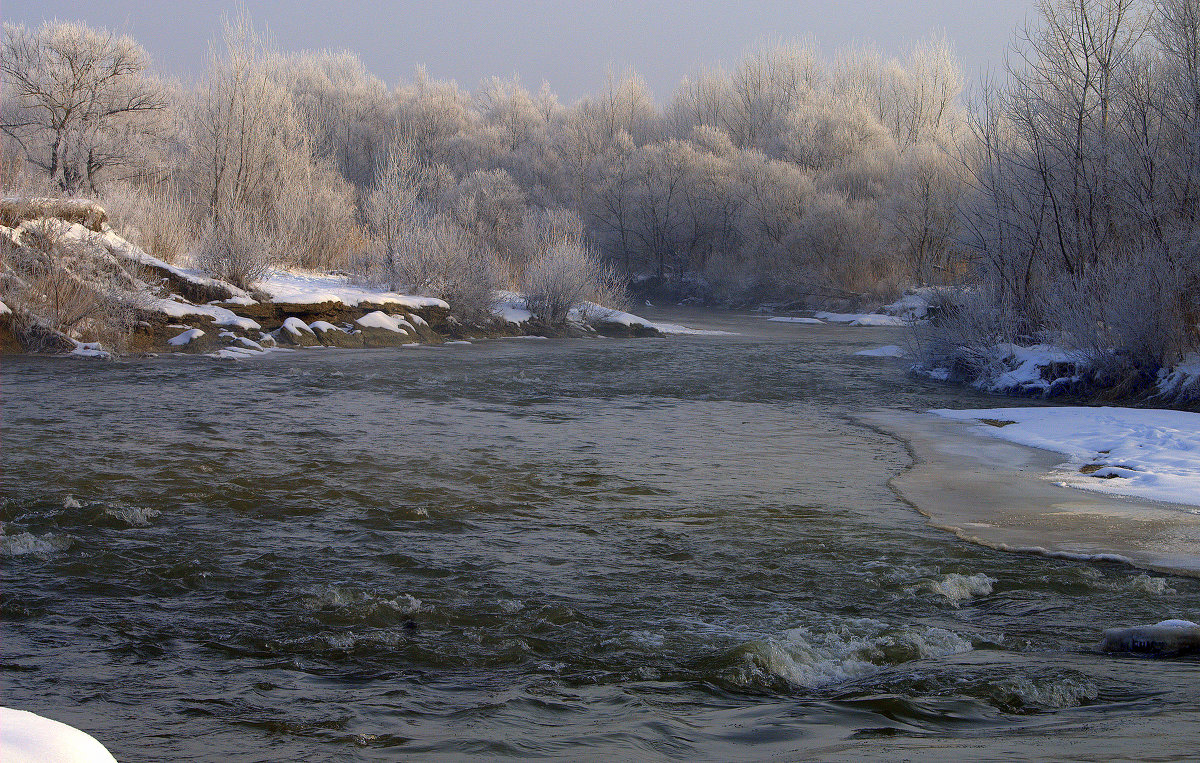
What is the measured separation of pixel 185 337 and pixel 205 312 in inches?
46.6

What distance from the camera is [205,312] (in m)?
18.8

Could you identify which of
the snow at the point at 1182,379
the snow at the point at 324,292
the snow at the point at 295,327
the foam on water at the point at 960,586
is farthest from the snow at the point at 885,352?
the foam on water at the point at 960,586

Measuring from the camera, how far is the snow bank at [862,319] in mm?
34222

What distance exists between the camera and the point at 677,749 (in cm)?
342

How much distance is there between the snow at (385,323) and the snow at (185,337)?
3.88 m

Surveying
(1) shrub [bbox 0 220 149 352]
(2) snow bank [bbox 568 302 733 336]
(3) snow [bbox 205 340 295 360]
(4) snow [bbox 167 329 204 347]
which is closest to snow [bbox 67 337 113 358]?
(1) shrub [bbox 0 220 149 352]

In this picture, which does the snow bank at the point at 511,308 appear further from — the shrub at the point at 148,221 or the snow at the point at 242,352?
the shrub at the point at 148,221

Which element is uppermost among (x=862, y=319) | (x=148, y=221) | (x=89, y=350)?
(x=148, y=221)

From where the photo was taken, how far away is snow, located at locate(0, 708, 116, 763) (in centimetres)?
153

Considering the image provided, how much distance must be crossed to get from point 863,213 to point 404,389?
30227mm

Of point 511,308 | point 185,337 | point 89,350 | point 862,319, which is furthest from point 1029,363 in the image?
point 862,319

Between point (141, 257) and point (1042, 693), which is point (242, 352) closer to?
point (141, 257)

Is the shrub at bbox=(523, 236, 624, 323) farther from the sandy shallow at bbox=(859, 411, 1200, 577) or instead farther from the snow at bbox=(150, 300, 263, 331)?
the sandy shallow at bbox=(859, 411, 1200, 577)

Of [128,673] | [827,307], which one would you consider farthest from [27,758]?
[827,307]
